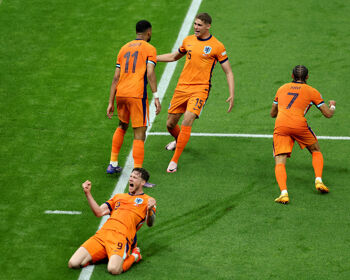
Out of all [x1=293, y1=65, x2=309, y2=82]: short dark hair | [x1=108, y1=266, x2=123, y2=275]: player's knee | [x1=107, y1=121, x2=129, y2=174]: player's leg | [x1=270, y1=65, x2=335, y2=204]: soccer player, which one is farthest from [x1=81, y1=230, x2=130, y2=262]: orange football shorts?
[x1=293, y1=65, x2=309, y2=82]: short dark hair

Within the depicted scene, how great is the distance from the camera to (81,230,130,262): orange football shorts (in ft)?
27.8

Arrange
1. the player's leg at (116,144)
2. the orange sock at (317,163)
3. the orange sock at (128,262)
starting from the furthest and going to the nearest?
the player's leg at (116,144), the orange sock at (317,163), the orange sock at (128,262)

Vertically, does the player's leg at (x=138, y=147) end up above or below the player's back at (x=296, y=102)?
below

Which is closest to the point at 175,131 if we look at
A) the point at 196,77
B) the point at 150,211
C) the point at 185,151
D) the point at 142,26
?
the point at 185,151

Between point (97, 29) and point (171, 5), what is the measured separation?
2.00m

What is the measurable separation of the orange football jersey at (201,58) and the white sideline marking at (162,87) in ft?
5.29

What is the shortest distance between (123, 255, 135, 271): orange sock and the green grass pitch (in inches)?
4.3

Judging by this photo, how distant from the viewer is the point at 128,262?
848cm

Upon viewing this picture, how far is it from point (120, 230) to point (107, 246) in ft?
0.84

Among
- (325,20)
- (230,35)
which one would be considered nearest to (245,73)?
(230,35)

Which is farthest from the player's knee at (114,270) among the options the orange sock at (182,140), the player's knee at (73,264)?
the orange sock at (182,140)

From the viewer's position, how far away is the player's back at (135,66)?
10375mm

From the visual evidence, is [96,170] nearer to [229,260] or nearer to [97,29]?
[229,260]

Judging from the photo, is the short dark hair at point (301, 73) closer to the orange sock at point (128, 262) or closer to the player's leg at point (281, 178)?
the player's leg at point (281, 178)
